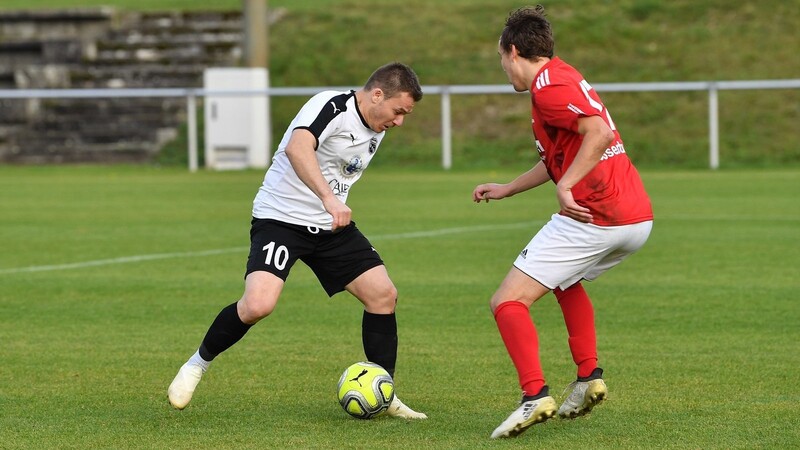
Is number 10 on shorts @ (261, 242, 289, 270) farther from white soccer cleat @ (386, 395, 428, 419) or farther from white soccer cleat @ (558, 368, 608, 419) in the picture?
white soccer cleat @ (558, 368, 608, 419)

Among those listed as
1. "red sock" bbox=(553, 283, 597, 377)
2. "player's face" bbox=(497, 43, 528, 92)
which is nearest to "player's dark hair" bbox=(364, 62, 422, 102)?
"player's face" bbox=(497, 43, 528, 92)

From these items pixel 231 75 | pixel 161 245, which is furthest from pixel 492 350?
pixel 231 75

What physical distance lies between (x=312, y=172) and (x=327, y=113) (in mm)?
378

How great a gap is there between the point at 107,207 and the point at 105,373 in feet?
37.1

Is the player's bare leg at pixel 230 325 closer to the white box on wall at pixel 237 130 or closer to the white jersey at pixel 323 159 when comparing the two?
the white jersey at pixel 323 159

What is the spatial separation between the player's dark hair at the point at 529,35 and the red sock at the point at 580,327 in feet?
3.74

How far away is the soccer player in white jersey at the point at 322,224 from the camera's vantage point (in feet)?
21.8

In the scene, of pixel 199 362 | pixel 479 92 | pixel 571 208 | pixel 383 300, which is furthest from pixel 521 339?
pixel 479 92

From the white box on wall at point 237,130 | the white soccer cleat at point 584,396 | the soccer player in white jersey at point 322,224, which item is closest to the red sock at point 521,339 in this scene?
the white soccer cleat at point 584,396

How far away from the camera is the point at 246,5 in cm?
2844

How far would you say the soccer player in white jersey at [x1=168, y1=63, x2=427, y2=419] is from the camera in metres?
6.65

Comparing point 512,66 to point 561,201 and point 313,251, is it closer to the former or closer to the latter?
point 561,201

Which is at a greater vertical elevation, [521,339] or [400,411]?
[521,339]

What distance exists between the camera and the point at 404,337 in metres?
8.95
